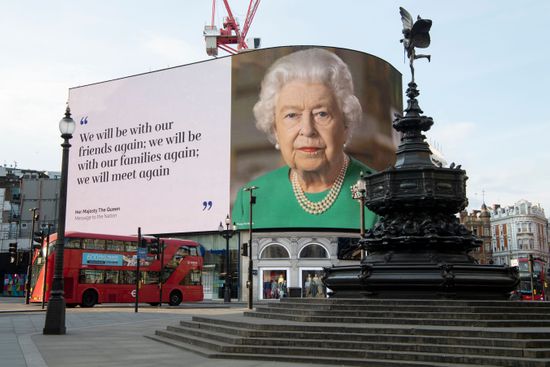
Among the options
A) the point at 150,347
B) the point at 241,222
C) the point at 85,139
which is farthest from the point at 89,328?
the point at 85,139

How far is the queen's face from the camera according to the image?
50.8 metres

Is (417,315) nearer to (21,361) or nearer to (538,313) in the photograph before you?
(538,313)

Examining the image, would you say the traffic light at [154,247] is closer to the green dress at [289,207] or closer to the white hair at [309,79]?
the green dress at [289,207]

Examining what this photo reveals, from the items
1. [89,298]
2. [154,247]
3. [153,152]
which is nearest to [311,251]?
[153,152]

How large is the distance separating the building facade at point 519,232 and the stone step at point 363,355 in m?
114

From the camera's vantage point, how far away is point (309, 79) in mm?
51969

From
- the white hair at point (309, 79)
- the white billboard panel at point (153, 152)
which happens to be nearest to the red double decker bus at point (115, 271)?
the white billboard panel at point (153, 152)

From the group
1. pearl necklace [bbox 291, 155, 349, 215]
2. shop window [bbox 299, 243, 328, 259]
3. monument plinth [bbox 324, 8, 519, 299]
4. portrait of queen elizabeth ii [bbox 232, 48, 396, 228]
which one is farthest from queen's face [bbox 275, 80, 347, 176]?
monument plinth [bbox 324, 8, 519, 299]

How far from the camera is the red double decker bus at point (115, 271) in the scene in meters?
32.2

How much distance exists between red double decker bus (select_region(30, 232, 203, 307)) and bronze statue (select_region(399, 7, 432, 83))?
19072mm

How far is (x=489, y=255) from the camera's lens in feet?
372

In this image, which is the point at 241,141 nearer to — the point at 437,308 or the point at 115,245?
the point at 115,245

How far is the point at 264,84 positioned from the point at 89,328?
37646 millimetres

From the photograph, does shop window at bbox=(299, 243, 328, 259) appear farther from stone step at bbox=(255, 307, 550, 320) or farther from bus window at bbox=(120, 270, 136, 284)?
stone step at bbox=(255, 307, 550, 320)
